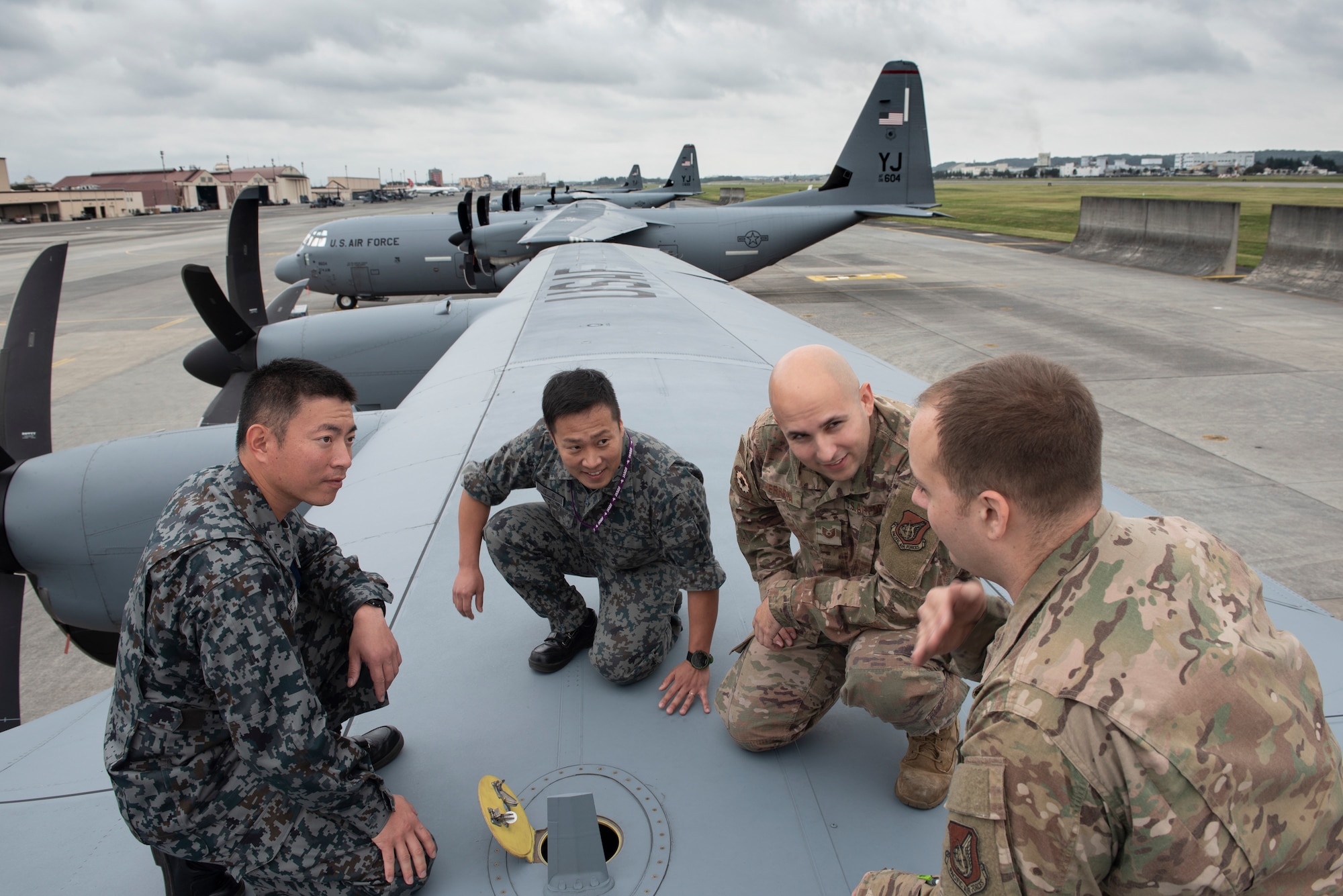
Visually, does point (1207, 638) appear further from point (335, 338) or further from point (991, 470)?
point (335, 338)

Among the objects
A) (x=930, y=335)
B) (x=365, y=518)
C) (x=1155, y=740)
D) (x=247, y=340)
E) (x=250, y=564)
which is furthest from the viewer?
(x=930, y=335)

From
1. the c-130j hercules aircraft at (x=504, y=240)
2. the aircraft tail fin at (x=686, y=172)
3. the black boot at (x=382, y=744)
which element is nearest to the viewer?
the black boot at (x=382, y=744)

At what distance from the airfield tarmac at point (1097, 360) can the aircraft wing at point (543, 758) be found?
3.31 metres

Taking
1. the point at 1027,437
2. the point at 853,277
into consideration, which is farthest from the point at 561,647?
the point at 853,277

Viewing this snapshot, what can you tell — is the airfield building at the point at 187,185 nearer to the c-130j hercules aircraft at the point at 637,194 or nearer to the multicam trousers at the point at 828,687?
the c-130j hercules aircraft at the point at 637,194

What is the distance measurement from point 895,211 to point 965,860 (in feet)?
68.3

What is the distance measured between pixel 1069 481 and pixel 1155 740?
1.56 feet

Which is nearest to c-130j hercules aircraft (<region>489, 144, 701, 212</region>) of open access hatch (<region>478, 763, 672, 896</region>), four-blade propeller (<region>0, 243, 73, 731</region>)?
four-blade propeller (<region>0, 243, 73, 731</region>)

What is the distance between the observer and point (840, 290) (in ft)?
72.1

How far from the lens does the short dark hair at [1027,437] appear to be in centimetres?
152

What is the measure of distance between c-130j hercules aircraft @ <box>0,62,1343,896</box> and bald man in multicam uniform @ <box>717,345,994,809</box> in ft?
0.55

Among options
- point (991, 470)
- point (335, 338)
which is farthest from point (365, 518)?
point (335, 338)

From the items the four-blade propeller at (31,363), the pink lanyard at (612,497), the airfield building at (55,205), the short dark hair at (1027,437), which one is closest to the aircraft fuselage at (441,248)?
the four-blade propeller at (31,363)

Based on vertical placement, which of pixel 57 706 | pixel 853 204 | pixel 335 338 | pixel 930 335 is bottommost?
pixel 57 706
